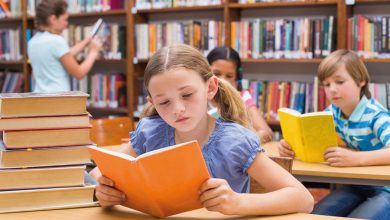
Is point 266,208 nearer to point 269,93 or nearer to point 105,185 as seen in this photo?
point 105,185

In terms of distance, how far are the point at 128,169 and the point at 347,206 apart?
57.3 inches

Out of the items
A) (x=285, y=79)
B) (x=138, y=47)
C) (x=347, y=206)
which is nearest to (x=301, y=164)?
(x=347, y=206)

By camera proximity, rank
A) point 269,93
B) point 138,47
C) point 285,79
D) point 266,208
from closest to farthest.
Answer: point 266,208
point 269,93
point 285,79
point 138,47

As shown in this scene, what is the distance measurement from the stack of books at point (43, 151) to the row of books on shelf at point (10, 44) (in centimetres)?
433

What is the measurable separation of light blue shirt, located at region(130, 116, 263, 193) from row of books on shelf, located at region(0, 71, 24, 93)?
4.21 metres

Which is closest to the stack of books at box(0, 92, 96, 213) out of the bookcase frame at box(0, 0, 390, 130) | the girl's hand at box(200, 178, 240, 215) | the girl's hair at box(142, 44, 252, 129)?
the girl's hair at box(142, 44, 252, 129)

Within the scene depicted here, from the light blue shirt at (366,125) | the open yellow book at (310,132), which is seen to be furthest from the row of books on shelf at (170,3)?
the open yellow book at (310,132)

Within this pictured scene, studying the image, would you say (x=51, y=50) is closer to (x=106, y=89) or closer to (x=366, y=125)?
(x=106, y=89)

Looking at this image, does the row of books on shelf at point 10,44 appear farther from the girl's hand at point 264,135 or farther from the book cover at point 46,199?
the book cover at point 46,199

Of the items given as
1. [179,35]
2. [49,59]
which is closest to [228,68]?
[179,35]

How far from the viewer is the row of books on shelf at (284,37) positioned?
3.95 meters

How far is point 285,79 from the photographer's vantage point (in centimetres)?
449

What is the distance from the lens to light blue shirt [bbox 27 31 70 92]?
13.5 feet

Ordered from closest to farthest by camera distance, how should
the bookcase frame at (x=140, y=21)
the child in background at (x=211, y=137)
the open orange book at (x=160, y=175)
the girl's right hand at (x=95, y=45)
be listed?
the open orange book at (x=160, y=175)
the child in background at (x=211, y=137)
the bookcase frame at (x=140, y=21)
the girl's right hand at (x=95, y=45)
